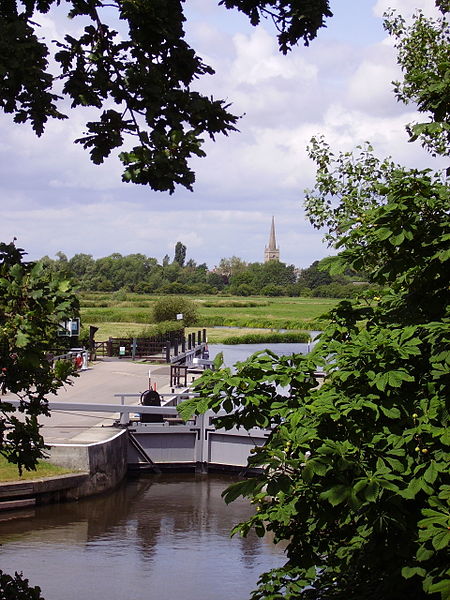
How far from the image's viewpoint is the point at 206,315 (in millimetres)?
85688

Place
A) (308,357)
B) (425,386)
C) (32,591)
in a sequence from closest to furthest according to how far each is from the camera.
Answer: (32,591) → (425,386) → (308,357)

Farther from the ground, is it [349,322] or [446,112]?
[446,112]

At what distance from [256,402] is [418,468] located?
1045mm

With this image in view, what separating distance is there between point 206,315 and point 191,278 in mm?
68548

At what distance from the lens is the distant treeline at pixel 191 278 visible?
112762 mm

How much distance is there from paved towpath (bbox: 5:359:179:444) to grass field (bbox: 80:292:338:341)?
17842 millimetres

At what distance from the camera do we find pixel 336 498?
441cm

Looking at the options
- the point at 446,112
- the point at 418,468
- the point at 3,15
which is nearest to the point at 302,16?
the point at 446,112

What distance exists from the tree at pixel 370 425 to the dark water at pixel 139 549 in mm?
7765

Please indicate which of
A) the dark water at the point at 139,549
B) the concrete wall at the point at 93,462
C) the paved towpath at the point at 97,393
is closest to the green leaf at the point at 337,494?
the dark water at the point at 139,549

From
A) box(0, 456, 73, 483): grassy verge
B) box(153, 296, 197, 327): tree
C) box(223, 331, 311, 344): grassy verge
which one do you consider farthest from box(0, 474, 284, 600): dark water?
box(223, 331, 311, 344): grassy verge

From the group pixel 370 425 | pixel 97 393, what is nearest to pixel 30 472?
pixel 97 393

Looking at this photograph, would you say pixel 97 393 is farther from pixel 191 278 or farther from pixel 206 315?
pixel 191 278

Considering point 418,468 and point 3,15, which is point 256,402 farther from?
point 3,15
